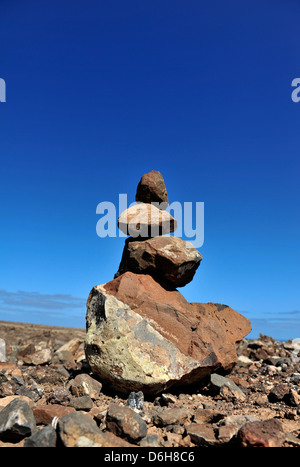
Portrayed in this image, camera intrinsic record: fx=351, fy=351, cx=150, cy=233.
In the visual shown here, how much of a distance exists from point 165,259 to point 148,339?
253cm

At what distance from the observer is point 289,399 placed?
8781mm

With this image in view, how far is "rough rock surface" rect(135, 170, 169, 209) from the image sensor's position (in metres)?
12.1

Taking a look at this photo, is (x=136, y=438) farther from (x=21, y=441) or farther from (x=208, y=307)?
(x=208, y=307)

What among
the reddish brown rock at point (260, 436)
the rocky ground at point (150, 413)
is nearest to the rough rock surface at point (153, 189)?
the rocky ground at point (150, 413)

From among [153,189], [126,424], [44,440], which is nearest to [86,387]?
[126,424]

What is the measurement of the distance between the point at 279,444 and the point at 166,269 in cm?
593

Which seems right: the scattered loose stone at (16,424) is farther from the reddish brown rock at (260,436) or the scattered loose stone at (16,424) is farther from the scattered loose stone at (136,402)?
the reddish brown rock at (260,436)

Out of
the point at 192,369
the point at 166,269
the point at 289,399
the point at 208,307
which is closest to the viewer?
the point at 289,399

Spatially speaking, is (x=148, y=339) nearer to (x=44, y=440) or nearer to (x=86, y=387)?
(x=86, y=387)

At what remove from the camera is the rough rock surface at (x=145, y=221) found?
11.2 m

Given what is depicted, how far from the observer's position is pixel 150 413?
780 centimetres

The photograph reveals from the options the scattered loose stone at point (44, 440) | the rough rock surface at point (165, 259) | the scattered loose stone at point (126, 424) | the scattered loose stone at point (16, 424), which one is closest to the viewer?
the scattered loose stone at point (44, 440)

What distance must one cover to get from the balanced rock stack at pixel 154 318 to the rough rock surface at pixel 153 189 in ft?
0.11
